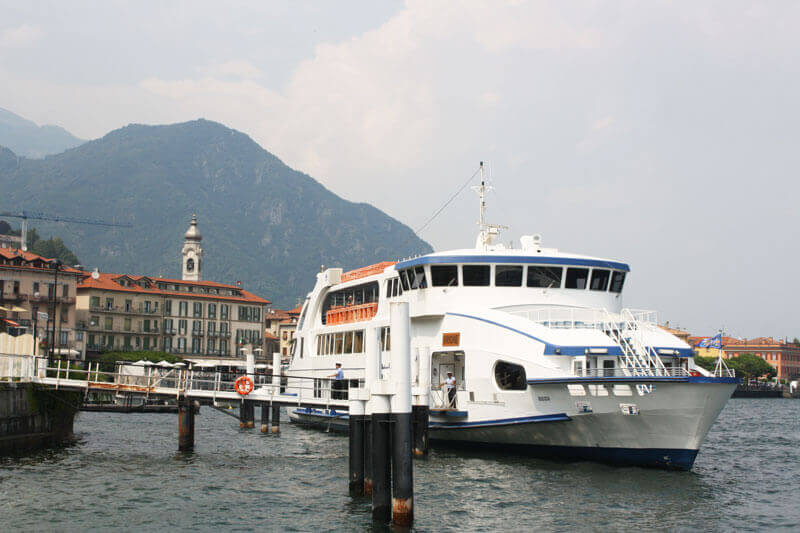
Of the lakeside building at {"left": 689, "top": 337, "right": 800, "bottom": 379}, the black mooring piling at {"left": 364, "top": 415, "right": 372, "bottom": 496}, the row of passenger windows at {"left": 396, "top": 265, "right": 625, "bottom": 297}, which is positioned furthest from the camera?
the lakeside building at {"left": 689, "top": 337, "right": 800, "bottom": 379}

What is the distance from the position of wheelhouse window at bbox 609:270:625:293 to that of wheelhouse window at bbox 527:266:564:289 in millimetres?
2410

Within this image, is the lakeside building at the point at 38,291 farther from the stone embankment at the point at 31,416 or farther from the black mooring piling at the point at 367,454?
the black mooring piling at the point at 367,454

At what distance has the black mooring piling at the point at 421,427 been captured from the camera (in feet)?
94.4

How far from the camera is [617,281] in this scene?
107ft

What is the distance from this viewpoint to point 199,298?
116375 millimetres

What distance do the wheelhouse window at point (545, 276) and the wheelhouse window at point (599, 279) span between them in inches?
51.9

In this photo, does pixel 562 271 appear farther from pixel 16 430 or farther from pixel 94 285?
pixel 94 285

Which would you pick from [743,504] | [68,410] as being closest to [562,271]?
[743,504]

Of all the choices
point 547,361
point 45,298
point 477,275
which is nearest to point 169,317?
point 45,298

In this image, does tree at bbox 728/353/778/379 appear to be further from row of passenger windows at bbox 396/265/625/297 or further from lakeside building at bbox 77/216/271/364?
row of passenger windows at bbox 396/265/625/297

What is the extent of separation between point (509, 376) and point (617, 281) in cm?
673

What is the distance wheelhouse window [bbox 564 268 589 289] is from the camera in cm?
3122

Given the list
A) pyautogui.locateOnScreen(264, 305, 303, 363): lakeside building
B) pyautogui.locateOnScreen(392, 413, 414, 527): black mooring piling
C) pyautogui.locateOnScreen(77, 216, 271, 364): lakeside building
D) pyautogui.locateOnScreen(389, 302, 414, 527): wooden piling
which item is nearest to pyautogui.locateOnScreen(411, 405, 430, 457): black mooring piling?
pyautogui.locateOnScreen(389, 302, 414, 527): wooden piling

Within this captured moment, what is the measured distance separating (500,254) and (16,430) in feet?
55.7
